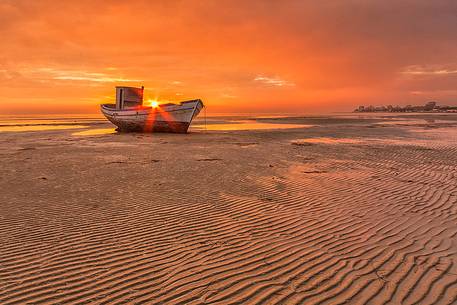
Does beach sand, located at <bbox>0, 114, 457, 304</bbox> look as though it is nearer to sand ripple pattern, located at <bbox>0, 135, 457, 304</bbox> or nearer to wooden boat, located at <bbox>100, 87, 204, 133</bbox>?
sand ripple pattern, located at <bbox>0, 135, 457, 304</bbox>

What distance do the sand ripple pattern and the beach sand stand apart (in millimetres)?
22

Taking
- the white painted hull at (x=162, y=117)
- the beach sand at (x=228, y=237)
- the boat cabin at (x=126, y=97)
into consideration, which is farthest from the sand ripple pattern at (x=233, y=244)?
the boat cabin at (x=126, y=97)

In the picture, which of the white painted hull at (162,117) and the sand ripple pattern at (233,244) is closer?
the sand ripple pattern at (233,244)

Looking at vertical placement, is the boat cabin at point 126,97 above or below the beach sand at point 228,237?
above

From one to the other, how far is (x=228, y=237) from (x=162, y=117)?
2363 cm

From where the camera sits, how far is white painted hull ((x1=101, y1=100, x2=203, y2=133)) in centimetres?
2756

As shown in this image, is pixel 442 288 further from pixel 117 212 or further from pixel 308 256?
pixel 117 212

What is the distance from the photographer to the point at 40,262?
4.71 m

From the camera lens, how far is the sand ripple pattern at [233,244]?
3994 mm

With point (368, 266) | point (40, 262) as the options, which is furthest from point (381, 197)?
point (40, 262)

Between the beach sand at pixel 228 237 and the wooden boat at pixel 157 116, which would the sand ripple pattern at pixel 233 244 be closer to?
the beach sand at pixel 228 237

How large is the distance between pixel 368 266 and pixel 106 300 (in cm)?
348

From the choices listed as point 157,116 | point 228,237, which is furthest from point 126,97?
point 228,237

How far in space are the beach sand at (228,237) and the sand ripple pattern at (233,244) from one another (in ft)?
0.07
